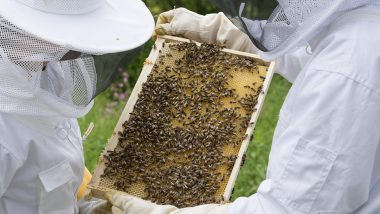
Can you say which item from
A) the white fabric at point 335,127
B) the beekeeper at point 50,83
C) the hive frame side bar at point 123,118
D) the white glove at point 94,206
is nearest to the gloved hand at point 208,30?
the hive frame side bar at point 123,118

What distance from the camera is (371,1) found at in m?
2.85

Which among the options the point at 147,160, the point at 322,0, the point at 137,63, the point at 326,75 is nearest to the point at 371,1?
the point at 322,0

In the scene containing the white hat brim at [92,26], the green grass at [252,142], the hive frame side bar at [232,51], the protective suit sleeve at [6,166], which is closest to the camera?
the white hat brim at [92,26]

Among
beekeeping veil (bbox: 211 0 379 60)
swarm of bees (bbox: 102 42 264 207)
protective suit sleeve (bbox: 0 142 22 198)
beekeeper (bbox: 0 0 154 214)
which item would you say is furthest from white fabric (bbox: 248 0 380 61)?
protective suit sleeve (bbox: 0 142 22 198)

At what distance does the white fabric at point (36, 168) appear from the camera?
10.8 ft

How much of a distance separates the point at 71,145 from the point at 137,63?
3.98 meters

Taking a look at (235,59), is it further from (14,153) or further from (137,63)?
(137,63)

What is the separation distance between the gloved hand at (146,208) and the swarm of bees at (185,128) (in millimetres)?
136

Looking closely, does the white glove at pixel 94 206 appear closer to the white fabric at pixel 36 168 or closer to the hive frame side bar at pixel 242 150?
the white fabric at pixel 36 168

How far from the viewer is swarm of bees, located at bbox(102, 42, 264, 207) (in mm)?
3859

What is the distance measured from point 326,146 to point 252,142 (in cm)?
400

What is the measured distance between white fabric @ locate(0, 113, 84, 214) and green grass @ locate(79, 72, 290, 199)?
2577mm

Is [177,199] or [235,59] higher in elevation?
[235,59]

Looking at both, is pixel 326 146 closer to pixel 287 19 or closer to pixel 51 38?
pixel 287 19
